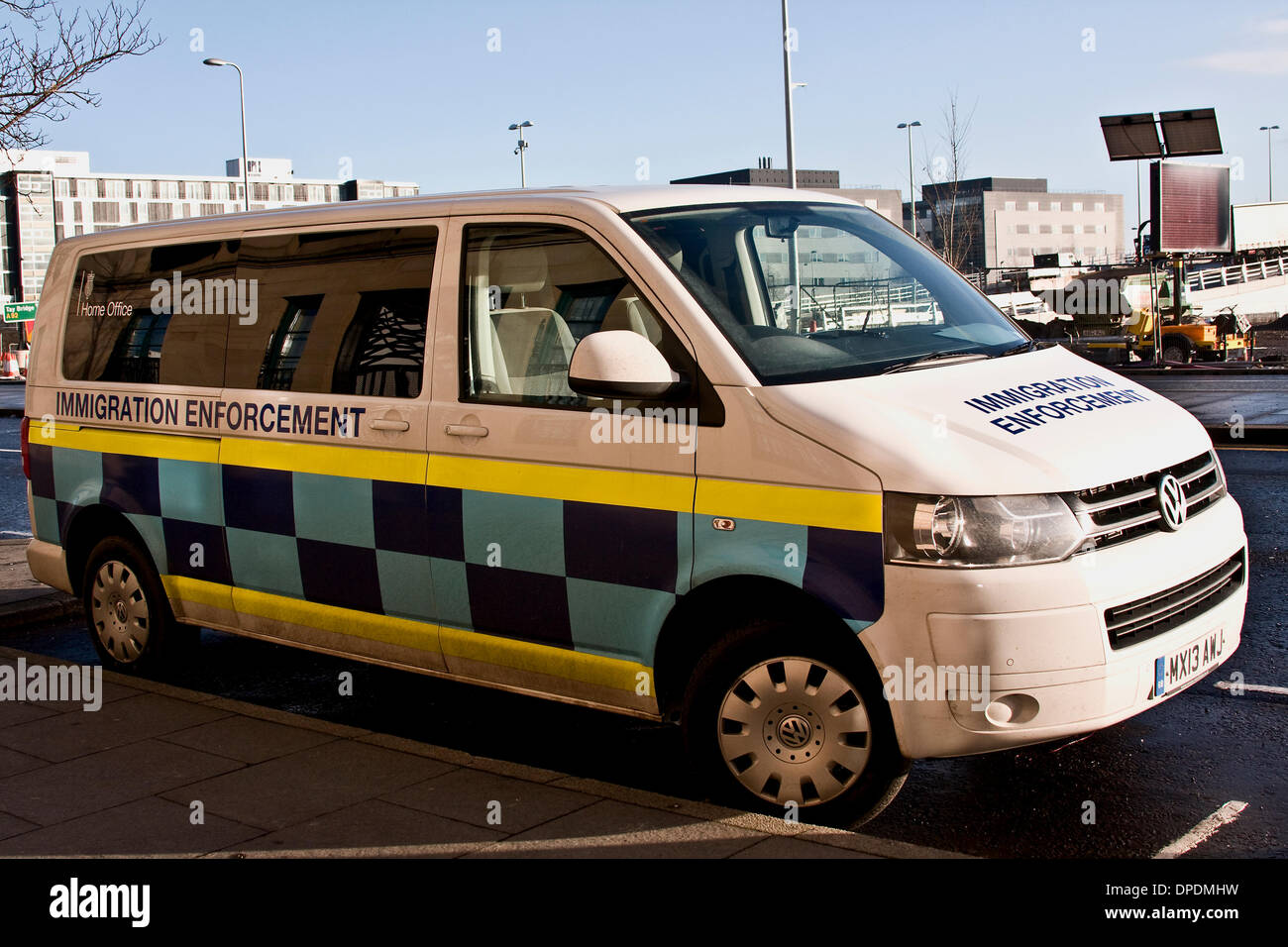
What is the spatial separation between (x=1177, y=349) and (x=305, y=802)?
29.9m

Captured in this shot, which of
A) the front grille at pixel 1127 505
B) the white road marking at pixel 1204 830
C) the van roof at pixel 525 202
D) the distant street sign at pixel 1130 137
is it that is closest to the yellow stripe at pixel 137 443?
the van roof at pixel 525 202

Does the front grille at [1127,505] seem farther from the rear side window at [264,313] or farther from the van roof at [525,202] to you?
the rear side window at [264,313]

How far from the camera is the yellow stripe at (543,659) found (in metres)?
4.31

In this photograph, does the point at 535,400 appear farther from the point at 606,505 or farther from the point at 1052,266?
the point at 1052,266

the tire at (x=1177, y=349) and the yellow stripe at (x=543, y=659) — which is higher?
the tire at (x=1177, y=349)

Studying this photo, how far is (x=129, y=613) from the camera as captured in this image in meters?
6.06

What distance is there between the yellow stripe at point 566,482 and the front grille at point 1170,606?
1272 mm

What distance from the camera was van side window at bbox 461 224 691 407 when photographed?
14.6ft

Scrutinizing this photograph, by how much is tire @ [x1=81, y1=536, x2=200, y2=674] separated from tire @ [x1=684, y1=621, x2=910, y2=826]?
2907mm

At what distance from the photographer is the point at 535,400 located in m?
4.48

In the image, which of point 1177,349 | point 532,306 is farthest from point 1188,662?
point 1177,349

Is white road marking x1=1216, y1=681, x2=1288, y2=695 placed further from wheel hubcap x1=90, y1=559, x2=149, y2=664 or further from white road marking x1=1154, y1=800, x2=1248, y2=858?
wheel hubcap x1=90, y1=559, x2=149, y2=664
